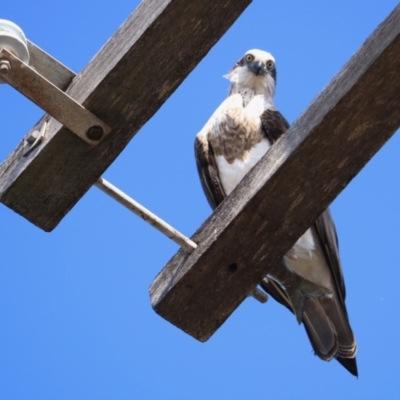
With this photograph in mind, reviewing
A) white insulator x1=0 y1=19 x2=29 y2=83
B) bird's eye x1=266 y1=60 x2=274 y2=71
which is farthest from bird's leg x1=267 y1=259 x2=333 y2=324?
bird's eye x1=266 y1=60 x2=274 y2=71

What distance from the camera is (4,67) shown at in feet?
8.91

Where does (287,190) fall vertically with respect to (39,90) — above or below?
above

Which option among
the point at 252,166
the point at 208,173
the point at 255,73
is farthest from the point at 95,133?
the point at 255,73

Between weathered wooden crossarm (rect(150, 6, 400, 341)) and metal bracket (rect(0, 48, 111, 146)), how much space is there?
1.63 feet

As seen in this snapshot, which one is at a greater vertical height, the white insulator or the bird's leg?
the white insulator

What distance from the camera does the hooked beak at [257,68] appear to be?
6.35 metres

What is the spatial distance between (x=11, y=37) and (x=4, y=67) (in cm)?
12

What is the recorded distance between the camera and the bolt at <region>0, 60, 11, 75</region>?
2.71 meters

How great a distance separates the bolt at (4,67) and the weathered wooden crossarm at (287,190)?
0.80 m

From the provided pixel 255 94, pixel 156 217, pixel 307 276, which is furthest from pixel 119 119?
pixel 255 94

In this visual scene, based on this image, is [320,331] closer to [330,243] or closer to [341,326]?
[341,326]

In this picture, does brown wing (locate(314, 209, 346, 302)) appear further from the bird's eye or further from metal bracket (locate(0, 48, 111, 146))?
metal bracket (locate(0, 48, 111, 146))

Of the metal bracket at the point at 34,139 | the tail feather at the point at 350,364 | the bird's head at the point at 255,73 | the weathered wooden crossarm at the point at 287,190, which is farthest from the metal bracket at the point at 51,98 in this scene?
the bird's head at the point at 255,73

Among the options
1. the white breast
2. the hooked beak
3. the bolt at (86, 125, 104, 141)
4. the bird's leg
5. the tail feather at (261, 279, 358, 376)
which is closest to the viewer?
the bolt at (86, 125, 104, 141)
